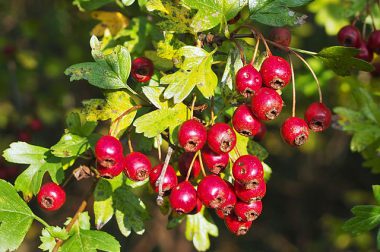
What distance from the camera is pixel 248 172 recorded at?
1487mm

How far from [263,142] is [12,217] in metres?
3.87

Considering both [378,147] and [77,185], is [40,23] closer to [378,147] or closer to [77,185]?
[77,185]

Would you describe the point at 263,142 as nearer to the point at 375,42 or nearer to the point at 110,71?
the point at 375,42

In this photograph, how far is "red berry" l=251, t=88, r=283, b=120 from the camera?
Result: 1476 mm

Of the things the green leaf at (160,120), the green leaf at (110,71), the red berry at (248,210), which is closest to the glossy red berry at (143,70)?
Result: the green leaf at (110,71)

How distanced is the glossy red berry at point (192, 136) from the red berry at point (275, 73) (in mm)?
235

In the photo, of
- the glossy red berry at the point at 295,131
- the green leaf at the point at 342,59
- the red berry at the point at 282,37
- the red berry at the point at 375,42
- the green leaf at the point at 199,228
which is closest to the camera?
the glossy red berry at the point at 295,131

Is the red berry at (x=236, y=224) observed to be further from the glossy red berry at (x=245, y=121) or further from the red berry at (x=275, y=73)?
the red berry at (x=275, y=73)

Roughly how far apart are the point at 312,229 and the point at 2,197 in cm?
461

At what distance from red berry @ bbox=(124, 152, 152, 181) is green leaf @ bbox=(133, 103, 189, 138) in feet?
0.24

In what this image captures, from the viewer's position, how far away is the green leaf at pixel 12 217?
1.71 meters

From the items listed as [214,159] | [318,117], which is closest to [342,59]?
[318,117]

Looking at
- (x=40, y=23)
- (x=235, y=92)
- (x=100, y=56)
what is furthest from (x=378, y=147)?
(x=40, y=23)

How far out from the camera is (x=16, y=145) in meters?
1.90
